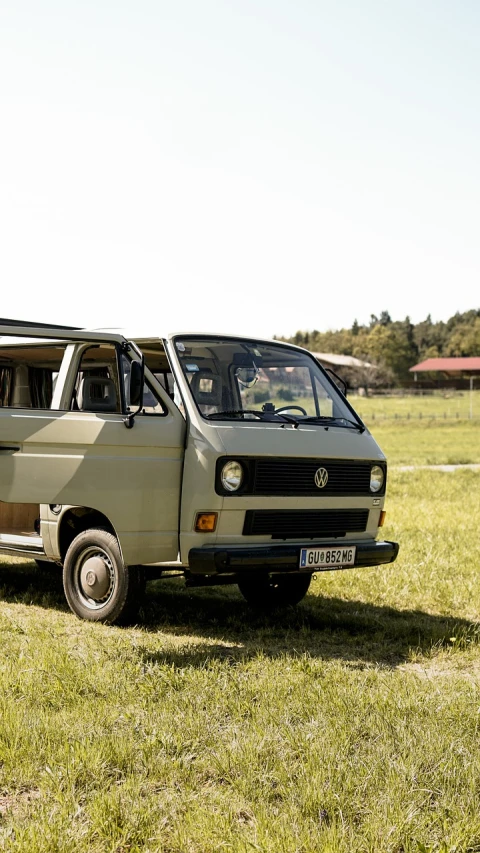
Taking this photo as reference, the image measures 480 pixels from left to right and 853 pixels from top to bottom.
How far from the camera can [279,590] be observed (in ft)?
29.3

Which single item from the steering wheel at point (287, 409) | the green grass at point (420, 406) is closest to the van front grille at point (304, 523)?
the steering wheel at point (287, 409)

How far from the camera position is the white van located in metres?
7.35

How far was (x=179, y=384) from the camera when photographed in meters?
7.69

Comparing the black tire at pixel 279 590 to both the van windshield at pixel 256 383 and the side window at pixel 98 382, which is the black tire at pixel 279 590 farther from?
the side window at pixel 98 382

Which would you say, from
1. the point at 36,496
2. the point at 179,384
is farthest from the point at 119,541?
the point at 179,384

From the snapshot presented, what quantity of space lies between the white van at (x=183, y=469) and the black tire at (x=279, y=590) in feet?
2.49

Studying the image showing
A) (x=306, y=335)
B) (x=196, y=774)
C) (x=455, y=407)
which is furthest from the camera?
(x=306, y=335)

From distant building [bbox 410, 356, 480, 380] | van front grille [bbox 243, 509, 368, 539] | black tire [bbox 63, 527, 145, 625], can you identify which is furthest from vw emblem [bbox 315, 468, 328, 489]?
distant building [bbox 410, 356, 480, 380]

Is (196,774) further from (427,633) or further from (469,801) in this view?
(427,633)

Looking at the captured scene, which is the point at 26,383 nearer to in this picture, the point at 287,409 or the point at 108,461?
the point at 108,461

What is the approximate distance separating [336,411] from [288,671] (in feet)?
9.40

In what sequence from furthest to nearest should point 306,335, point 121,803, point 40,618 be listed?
point 306,335, point 40,618, point 121,803

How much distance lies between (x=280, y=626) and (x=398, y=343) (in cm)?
15532

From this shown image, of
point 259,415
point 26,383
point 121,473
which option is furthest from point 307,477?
point 26,383
